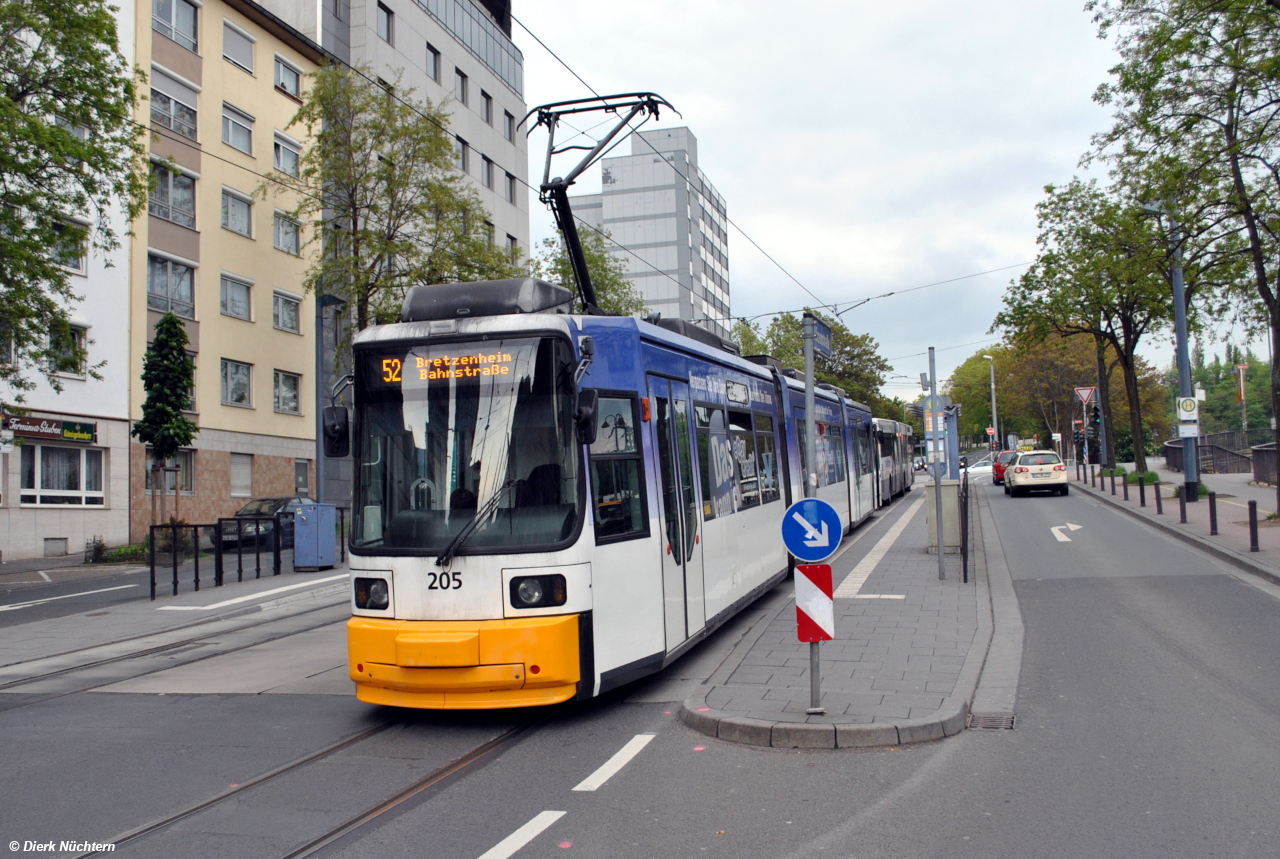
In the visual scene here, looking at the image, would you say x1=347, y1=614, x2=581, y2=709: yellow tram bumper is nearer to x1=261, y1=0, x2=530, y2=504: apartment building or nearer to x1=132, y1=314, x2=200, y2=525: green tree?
x1=132, y1=314, x2=200, y2=525: green tree

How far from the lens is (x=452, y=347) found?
685cm

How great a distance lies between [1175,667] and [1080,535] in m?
12.5

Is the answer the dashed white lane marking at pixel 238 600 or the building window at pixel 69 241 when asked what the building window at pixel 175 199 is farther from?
the dashed white lane marking at pixel 238 600

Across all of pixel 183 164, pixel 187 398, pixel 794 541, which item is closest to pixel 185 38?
pixel 183 164

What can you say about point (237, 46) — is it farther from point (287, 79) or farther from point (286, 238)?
point (286, 238)

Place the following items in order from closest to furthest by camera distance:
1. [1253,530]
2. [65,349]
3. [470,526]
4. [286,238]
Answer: [470,526] → [1253,530] → [65,349] → [286,238]

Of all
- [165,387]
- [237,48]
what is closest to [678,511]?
[165,387]

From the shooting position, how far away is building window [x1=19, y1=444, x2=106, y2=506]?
2588 cm

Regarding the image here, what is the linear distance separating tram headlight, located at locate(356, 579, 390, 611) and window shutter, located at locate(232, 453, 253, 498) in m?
27.2

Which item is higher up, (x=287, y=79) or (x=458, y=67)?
(x=458, y=67)

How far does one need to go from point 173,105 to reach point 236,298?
19.9 ft

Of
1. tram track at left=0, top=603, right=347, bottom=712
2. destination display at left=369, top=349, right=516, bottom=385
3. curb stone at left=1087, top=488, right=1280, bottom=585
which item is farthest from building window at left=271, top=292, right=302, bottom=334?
destination display at left=369, top=349, right=516, bottom=385

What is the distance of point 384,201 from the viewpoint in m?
29.3

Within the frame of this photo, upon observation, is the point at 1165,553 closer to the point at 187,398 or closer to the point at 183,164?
the point at 187,398
